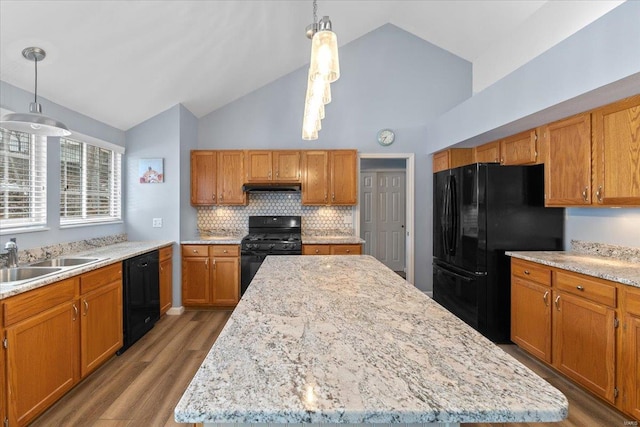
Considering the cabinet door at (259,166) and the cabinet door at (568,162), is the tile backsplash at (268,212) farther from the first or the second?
the cabinet door at (568,162)

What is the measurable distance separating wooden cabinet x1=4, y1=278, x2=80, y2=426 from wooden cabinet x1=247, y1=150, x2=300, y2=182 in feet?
8.32

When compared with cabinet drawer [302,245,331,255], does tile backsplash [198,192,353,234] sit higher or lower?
higher

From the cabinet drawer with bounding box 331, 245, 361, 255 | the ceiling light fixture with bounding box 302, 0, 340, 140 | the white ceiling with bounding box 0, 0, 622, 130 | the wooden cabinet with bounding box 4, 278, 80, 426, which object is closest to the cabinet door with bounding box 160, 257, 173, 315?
the wooden cabinet with bounding box 4, 278, 80, 426

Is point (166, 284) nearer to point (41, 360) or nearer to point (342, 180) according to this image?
point (41, 360)

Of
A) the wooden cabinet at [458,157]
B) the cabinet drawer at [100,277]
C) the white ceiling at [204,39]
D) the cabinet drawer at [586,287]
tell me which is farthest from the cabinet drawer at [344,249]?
the white ceiling at [204,39]

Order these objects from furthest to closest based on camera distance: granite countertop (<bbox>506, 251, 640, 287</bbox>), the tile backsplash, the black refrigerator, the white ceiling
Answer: the tile backsplash, the black refrigerator, the white ceiling, granite countertop (<bbox>506, 251, 640, 287</bbox>)

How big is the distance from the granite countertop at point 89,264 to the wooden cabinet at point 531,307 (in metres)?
3.55

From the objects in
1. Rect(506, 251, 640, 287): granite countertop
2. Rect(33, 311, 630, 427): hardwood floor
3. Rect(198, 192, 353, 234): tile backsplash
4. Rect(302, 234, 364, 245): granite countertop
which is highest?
Rect(198, 192, 353, 234): tile backsplash

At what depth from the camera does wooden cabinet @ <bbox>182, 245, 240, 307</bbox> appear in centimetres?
417

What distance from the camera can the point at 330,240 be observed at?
4.25 metres

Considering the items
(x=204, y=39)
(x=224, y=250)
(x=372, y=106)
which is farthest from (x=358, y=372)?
(x=372, y=106)

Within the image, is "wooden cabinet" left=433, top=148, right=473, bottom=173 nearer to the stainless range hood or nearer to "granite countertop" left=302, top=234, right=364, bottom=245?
"granite countertop" left=302, top=234, right=364, bottom=245

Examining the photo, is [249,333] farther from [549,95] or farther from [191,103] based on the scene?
[191,103]

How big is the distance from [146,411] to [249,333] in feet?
5.41
